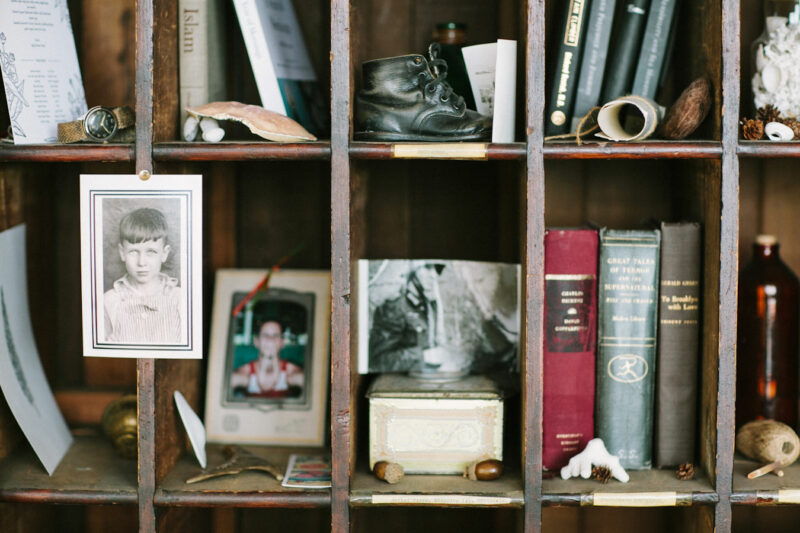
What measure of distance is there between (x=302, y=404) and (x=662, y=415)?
2.55 ft

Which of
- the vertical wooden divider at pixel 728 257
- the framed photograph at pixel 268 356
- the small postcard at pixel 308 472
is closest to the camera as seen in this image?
the vertical wooden divider at pixel 728 257

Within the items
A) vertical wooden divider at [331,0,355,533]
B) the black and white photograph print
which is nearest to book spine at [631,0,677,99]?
the black and white photograph print

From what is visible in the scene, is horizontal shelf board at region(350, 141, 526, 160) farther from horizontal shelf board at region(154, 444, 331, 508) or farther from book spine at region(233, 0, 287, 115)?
horizontal shelf board at region(154, 444, 331, 508)

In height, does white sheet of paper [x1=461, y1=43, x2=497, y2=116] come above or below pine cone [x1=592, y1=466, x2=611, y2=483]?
above

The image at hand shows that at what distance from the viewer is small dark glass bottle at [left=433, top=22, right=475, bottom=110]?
1.53 m

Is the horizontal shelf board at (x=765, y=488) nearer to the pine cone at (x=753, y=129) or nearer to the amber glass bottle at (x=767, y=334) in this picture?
the amber glass bottle at (x=767, y=334)

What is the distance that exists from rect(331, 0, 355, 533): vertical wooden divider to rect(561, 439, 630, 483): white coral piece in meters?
0.43

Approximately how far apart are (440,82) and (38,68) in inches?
31.1

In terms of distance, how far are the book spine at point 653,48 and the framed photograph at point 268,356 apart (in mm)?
794

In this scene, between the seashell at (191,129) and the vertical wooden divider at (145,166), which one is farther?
the seashell at (191,129)

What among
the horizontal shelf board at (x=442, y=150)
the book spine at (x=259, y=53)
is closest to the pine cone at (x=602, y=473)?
the horizontal shelf board at (x=442, y=150)

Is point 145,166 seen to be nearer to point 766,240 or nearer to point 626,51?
point 626,51

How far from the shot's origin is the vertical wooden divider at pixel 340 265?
134cm

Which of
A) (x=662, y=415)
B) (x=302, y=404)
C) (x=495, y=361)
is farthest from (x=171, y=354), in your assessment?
(x=662, y=415)
